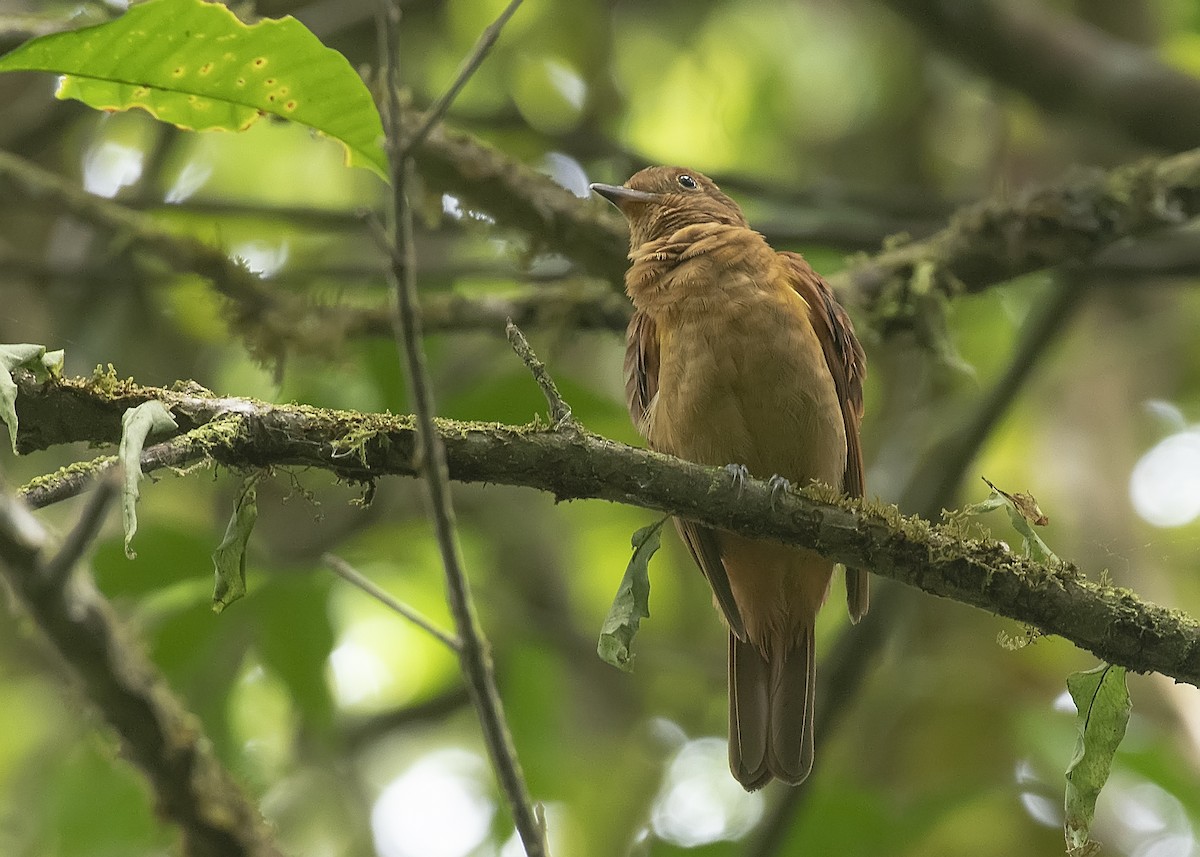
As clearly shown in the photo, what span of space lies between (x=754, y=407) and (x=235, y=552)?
169cm

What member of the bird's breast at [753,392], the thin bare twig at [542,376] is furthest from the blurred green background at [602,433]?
the thin bare twig at [542,376]

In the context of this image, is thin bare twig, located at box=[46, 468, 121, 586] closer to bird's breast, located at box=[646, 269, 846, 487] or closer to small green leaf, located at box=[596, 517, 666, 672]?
small green leaf, located at box=[596, 517, 666, 672]

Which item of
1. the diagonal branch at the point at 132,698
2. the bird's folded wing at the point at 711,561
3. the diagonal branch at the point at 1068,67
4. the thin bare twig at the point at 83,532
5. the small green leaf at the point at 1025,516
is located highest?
the diagonal branch at the point at 1068,67

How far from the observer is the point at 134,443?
2.12m

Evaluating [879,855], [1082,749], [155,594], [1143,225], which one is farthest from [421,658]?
[1082,749]

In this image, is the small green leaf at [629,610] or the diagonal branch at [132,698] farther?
the small green leaf at [629,610]

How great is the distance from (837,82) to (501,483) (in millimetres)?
6103

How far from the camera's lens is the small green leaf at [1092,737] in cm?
267

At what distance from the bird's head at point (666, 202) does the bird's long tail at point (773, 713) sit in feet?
4.79

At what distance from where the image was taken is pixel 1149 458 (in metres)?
A: 6.21

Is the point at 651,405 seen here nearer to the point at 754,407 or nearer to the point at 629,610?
the point at 754,407

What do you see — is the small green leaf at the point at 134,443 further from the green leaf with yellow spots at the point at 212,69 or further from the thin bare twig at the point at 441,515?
the green leaf with yellow spots at the point at 212,69

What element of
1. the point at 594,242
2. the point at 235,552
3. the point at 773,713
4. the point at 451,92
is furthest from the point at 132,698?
the point at 594,242

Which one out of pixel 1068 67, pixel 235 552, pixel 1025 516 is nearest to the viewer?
pixel 235 552
